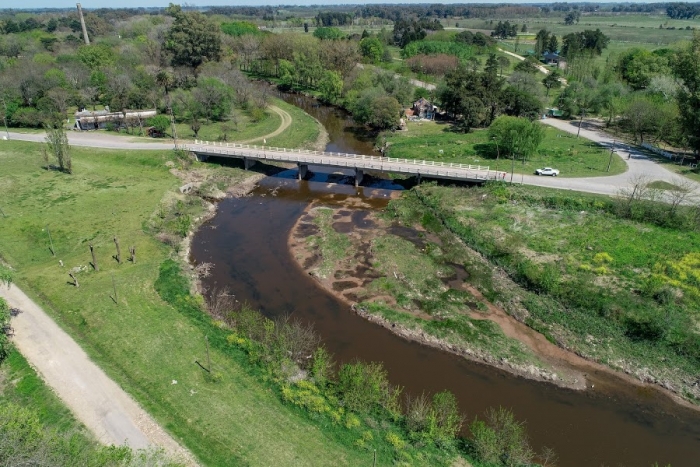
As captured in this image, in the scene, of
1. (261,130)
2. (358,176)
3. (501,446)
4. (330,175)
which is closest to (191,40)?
(261,130)

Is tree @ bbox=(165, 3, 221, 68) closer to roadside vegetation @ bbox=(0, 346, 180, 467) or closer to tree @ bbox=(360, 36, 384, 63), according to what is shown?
tree @ bbox=(360, 36, 384, 63)

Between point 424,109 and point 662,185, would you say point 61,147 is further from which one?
point 662,185

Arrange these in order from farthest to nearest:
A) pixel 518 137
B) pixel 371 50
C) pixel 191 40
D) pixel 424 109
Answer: pixel 371 50 → pixel 191 40 → pixel 424 109 → pixel 518 137

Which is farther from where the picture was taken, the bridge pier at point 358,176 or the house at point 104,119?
the house at point 104,119

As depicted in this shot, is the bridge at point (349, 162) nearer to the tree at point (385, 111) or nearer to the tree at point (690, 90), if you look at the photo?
the tree at point (385, 111)

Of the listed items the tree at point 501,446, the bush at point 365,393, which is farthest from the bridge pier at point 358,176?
the tree at point 501,446

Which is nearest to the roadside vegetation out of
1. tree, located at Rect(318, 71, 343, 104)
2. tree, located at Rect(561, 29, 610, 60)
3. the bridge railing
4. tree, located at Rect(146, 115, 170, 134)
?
the bridge railing

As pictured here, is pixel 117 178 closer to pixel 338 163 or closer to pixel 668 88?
pixel 338 163
